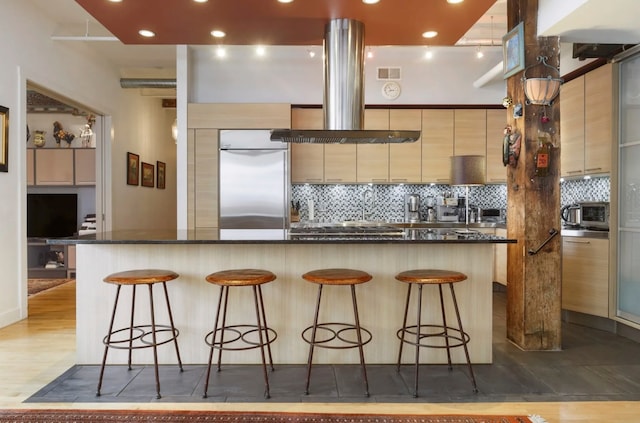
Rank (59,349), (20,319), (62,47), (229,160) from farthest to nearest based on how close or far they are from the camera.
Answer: (229,160), (62,47), (20,319), (59,349)

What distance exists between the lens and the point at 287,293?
122 inches

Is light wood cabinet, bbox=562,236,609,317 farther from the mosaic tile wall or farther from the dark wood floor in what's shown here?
the mosaic tile wall

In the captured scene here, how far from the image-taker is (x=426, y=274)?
271 centimetres

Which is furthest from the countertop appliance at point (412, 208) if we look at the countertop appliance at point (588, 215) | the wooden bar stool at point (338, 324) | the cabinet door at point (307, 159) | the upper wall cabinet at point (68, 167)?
the upper wall cabinet at point (68, 167)

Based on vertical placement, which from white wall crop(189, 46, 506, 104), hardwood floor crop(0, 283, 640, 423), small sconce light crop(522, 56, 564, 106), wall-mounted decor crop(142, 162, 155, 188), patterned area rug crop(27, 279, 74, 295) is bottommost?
hardwood floor crop(0, 283, 640, 423)

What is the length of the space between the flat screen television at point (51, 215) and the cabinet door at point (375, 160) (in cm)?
485

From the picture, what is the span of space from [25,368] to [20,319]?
1.56 m

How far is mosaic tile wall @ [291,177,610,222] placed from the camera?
236 inches

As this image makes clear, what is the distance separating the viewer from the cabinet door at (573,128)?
4367 mm

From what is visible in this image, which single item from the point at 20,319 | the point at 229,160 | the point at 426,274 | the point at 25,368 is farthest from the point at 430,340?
the point at 20,319

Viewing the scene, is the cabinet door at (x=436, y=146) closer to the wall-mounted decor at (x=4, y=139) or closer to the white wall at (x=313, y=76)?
the white wall at (x=313, y=76)

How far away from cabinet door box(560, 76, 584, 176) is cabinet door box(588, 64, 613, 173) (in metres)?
0.07

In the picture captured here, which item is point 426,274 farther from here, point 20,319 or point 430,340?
point 20,319

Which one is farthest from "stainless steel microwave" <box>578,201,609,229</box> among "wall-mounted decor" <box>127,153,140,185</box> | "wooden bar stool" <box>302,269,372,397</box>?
"wall-mounted decor" <box>127,153,140,185</box>
